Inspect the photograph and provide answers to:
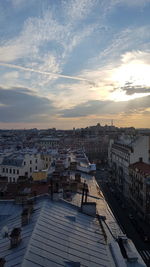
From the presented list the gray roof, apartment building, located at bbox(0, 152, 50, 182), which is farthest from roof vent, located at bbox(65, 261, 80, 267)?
apartment building, located at bbox(0, 152, 50, 182)

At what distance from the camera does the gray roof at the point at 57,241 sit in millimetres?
12836

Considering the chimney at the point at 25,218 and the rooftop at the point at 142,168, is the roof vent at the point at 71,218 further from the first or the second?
the rooftop at the point at 142,168

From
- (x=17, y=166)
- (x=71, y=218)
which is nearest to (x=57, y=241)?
(x=71, y=218)

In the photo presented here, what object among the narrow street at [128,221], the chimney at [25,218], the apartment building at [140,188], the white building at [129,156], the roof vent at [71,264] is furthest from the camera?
the white building at [129,156]

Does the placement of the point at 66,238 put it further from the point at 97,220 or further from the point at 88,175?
the point at 88,175

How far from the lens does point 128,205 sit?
58.4 metres

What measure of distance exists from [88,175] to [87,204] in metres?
20.6

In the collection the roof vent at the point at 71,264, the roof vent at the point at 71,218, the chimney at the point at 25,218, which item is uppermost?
the chimney at the point at 25,218

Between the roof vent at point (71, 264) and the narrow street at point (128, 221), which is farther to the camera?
the narrow street at point (128, 221)

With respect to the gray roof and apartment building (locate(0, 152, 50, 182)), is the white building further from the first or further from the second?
the gray roof

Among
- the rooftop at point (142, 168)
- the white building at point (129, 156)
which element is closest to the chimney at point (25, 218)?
the rooftop at point (142, 168)

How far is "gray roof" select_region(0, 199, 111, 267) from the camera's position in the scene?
12.8 meters

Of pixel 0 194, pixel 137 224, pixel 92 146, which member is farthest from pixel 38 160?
pixel 92 146

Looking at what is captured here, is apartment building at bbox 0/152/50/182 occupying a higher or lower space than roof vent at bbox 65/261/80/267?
lower
